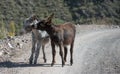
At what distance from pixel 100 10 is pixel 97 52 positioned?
98.8 feet

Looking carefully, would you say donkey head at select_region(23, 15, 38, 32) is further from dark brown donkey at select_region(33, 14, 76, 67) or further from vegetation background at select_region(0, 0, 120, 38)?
vegetation background at select_region(0, 0, 120, 38)

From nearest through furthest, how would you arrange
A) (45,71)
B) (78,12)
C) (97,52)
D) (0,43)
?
(45,71)
(97,52)
(0,43)
(78,12)

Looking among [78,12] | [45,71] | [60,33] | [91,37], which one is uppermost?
[60,33]

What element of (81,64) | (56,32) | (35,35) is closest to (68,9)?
(81,64)

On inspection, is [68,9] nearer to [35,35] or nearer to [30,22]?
[35,35]

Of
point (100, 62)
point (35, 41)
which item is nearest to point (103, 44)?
point (100, 62)

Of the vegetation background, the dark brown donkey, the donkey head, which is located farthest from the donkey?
the vegetation background

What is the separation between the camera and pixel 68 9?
4494 centimetres

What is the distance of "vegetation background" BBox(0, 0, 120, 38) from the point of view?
4031 centimetres

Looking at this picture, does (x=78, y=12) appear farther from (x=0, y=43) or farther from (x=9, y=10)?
(x=0, y=43)

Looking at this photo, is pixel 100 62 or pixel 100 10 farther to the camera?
pixel 100 10

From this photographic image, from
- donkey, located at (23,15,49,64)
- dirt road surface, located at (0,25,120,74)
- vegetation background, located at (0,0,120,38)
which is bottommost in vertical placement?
vegetation background, located at (0,0,120,38)

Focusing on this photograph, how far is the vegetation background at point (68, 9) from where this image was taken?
4031 cm

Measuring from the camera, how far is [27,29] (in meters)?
12.3
